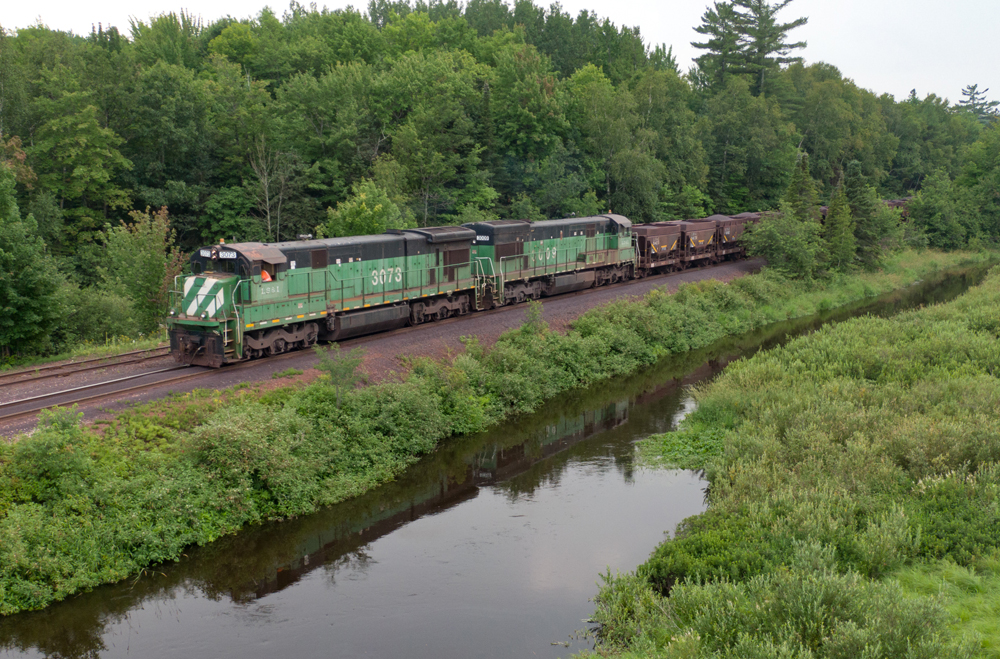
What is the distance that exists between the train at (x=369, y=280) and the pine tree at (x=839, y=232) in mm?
19173

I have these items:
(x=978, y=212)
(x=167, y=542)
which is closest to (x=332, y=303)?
(x=167, y=542)

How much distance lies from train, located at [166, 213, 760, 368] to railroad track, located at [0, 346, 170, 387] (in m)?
2.16

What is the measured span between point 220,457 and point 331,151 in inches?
1756

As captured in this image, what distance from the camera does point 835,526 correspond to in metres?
13.8

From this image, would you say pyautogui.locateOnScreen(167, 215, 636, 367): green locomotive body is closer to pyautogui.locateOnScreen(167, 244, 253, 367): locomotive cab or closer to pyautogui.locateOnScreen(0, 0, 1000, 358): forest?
pyautogui.locateOnScreen(167, 244, 253, 367): locomotive cab

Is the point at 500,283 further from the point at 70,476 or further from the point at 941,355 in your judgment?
the point at 70,476

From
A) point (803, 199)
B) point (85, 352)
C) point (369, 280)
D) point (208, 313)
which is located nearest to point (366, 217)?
point (369, 280)

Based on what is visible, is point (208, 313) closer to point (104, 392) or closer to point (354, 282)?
point (104, 392)

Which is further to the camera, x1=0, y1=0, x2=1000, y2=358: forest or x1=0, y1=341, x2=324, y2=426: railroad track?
x1=0, y1=0, x2=1000, y2=358: forest

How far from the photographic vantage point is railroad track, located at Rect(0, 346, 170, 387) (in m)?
21.4

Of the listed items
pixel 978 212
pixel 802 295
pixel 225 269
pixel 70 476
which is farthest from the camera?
pixel 978 212

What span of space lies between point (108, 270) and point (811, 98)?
8099 cm

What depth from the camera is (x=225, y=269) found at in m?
23.4

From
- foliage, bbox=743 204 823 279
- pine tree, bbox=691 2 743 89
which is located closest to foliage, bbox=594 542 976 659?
foliage, bbox=743 204 823 279
